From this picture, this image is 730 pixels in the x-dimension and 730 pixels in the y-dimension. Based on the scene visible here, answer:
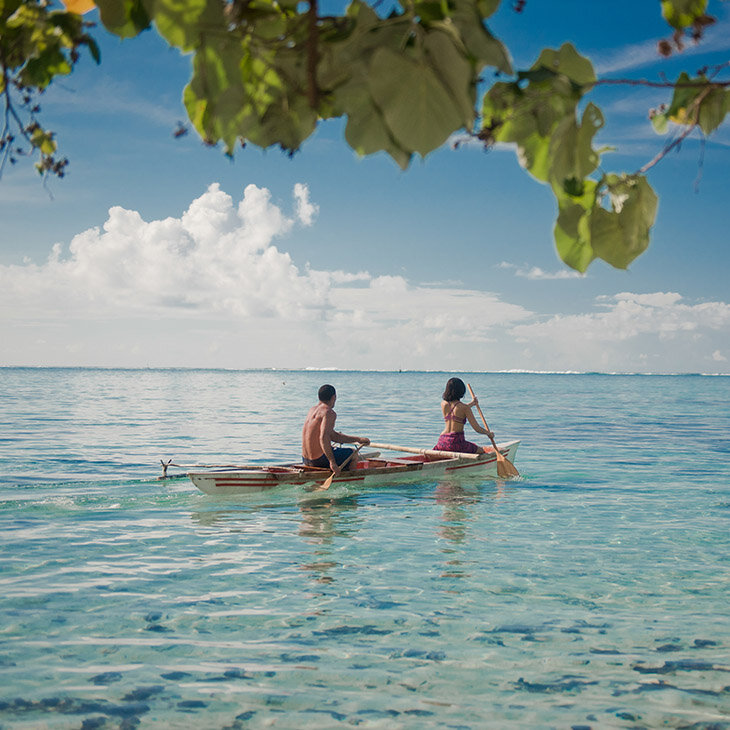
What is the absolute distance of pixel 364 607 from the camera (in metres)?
7.87

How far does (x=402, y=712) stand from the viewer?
5527 mm

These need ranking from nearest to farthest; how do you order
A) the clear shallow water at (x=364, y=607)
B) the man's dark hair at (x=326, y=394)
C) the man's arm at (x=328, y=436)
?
the clear shallow water at (x=364, y=607)
the man's dark hair at (x=326, y=394)
the man's arm at (x=328, y=436)

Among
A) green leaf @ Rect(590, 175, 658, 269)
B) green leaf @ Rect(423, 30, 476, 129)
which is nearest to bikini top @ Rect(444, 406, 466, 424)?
green leaf @ Rect(590, 175, 658, 269)

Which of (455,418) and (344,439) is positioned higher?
A: (455,418)

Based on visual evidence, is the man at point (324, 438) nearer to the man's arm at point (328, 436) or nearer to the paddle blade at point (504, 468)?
the man's arm at point (328, 436)

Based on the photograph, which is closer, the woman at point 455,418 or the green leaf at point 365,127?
the green leaf at point 365,127

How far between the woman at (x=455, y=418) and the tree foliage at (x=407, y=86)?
1394 centimetres

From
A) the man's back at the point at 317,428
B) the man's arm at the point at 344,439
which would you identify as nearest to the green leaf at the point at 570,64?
the man's back at the point at 317,428

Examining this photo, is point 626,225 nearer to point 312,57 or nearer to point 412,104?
point 412,104

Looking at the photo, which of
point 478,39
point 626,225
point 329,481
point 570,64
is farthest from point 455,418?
point 478,39

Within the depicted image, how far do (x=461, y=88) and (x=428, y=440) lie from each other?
29.6 m

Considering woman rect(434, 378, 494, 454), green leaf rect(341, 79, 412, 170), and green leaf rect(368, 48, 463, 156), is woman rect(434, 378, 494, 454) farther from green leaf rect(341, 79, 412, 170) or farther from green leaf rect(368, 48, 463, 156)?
green leaf rect(368, 48, 463, 156)

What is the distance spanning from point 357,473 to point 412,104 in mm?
13455

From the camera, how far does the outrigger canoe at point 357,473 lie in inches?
532
